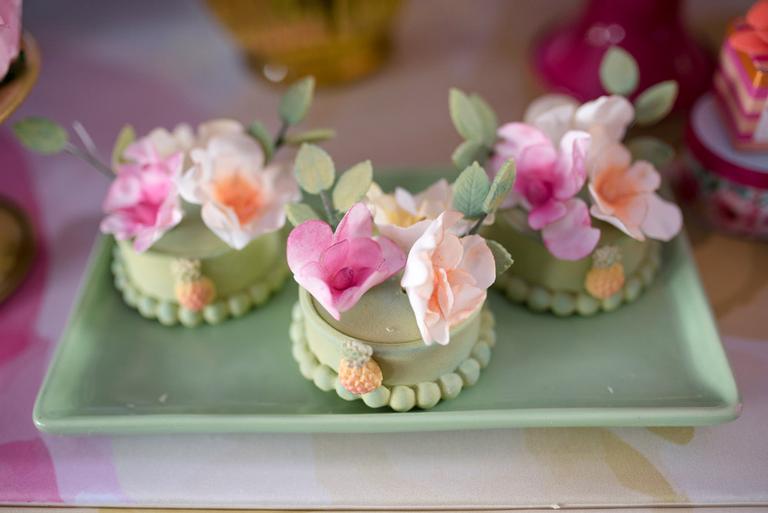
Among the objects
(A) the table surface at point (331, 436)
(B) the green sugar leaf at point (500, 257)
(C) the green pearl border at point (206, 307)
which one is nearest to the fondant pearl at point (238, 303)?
(C) the green pearl border at point (206, 307)

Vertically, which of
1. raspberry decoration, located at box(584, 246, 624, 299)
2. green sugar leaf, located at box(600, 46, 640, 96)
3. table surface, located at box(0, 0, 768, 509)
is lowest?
table surface, located at box(0, 0, 768, 509)

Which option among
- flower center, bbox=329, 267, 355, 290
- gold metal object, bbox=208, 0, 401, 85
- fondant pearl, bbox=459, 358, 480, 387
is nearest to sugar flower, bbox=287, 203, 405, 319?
flower center, bbox=329, 267, 355, 290

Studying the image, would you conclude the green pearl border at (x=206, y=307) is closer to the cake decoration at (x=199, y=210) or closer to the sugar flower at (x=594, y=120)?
the cake decoration at (x=199, y=210)

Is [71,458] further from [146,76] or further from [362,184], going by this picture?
[146,76]

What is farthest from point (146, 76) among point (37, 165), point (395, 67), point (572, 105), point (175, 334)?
point (572, 105)

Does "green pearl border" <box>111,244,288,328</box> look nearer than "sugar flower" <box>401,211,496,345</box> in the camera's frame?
No

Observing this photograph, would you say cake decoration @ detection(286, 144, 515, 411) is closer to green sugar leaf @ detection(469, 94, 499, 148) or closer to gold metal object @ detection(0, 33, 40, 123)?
green sugar leaf @ detection(469, 94, 499, 148)
